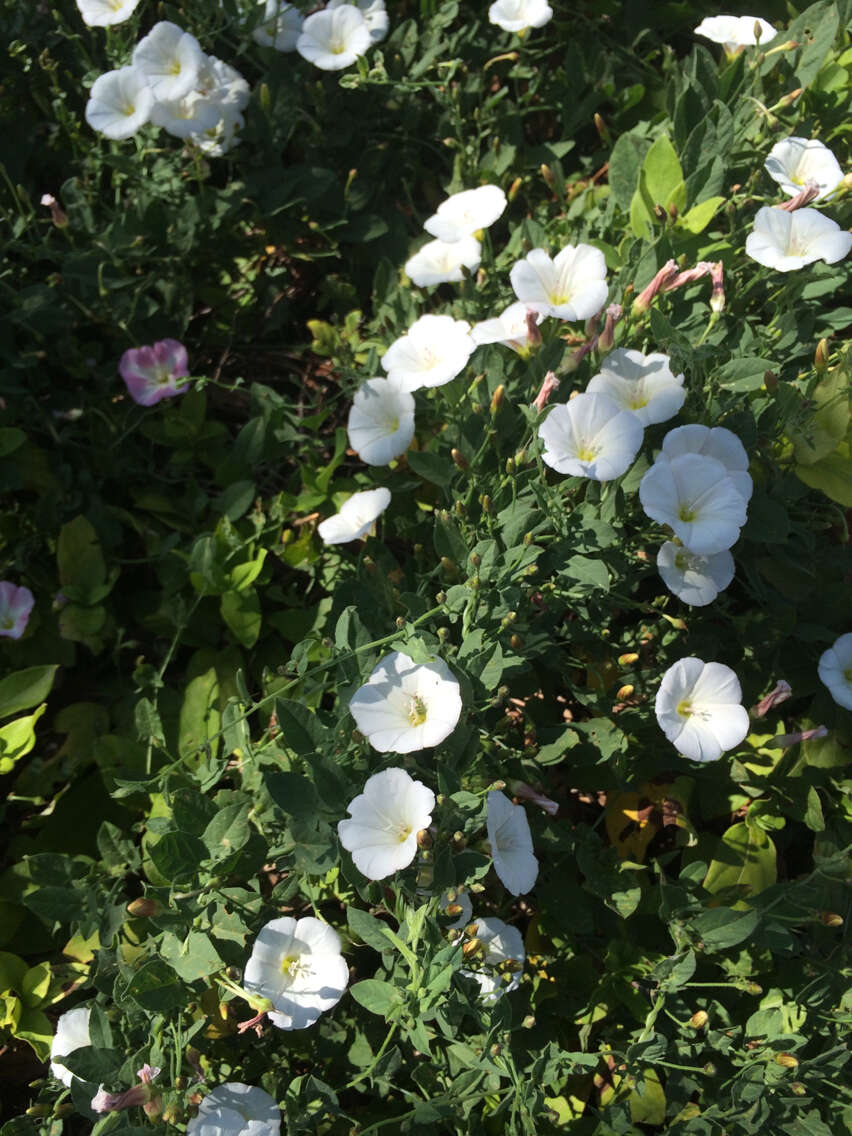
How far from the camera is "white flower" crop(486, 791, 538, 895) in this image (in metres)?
1.44

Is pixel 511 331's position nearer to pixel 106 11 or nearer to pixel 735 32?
pixel 735 32

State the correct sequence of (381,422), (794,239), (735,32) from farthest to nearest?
(735,32), (381,422), (794,239)

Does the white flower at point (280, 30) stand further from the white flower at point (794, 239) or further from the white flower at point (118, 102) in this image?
the white flower at point (794, 239)

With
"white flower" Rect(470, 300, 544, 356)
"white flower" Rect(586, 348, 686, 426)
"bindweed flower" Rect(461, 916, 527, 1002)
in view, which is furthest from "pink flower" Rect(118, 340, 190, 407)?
"bindweed flower" Rect(461, 916, 527, 1002)

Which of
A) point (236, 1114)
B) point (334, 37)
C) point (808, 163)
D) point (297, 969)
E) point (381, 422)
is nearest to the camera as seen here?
point (236, 1114)

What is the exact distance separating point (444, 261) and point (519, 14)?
0.78 meters

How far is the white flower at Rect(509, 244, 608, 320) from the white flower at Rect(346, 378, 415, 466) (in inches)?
13.0

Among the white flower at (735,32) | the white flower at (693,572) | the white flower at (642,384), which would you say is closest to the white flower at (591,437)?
the white flower at (642,384)

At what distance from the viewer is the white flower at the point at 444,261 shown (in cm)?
203

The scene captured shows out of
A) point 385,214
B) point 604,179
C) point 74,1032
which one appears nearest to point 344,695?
point 74,1032

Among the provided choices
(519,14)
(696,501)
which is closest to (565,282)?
(696,501)

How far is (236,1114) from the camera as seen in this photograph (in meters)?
1.38

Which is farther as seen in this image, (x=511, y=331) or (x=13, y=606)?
(x=13, y=606)

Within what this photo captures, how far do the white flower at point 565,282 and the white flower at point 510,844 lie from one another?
88 cm
